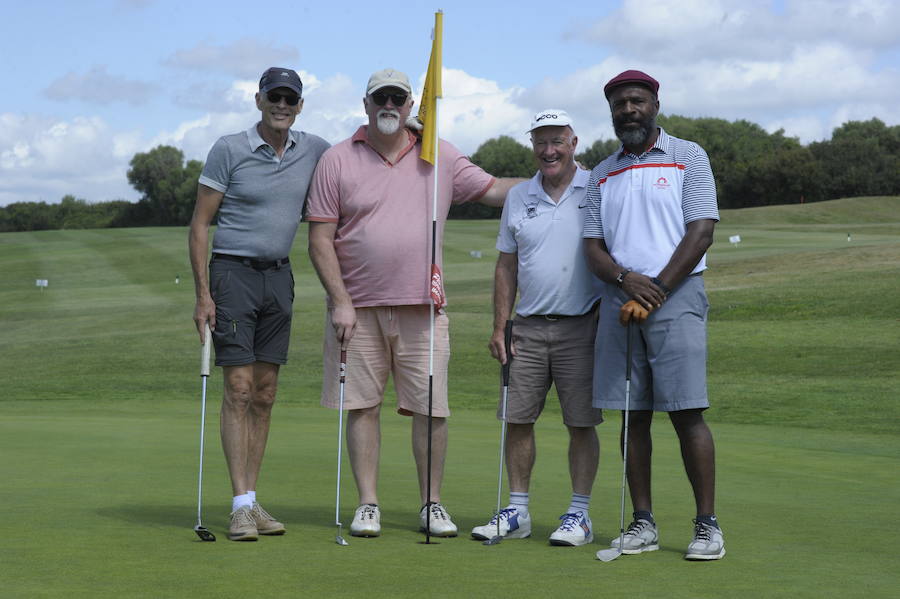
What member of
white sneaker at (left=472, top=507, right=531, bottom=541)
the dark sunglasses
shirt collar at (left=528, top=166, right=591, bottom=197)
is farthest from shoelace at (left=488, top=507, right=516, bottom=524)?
the dark sunglasses

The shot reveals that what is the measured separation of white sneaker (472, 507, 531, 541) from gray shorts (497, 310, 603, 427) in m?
0.49

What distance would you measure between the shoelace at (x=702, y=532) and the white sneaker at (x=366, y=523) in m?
1.48

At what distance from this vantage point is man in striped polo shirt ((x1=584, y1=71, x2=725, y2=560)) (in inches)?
197

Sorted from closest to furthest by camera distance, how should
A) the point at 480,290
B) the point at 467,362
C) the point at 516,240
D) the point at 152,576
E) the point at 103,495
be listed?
the point at 152,576 → the point at 516,240 → the point at 103,495 → the point at 467,362 → the point at 480,290

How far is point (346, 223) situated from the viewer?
18.7 ft

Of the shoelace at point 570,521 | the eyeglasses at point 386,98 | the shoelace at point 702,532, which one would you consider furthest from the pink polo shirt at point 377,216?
the shoelace at point 702,532

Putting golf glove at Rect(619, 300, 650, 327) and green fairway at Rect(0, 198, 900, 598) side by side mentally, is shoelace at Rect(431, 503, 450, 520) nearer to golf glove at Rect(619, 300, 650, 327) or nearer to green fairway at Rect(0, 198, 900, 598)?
green fairway at Rect(0, 198, 900, 598)

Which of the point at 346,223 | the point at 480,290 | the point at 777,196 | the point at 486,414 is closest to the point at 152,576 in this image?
the point at 346,223

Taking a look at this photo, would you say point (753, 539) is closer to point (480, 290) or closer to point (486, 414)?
point (486, 414)

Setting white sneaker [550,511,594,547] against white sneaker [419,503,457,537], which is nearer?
white sneaker [550,511,594,547]

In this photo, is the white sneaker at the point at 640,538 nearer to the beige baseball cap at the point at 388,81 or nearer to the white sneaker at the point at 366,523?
the white sneaker at the point at 366,523

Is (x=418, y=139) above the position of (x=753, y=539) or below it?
above

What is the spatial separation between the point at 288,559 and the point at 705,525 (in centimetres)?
176

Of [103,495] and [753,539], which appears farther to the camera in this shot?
[103,495]
